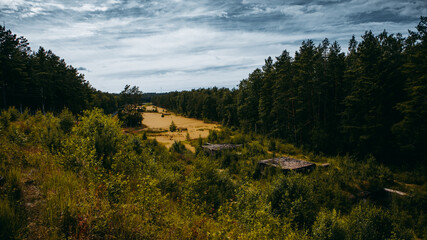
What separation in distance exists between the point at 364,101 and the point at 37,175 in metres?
35.4

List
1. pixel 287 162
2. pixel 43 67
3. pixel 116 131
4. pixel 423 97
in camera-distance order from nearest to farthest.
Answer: pixel 116 131
pixel 423 97
pixel 287 162
pixel 43 67

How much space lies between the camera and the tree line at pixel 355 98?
75.8ft

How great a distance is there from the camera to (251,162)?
2559 centimetres

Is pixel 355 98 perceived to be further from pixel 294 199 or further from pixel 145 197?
pixel 145 197

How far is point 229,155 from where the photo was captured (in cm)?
2880

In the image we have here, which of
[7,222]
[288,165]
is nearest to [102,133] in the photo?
[7,222]

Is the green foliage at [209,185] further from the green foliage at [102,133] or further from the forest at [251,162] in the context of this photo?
the green foliage at [102,133]

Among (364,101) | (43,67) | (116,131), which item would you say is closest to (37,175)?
(116,131)

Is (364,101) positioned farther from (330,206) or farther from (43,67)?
(43,67)

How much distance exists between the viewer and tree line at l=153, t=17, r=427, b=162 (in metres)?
23.1

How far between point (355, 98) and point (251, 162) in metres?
18.3

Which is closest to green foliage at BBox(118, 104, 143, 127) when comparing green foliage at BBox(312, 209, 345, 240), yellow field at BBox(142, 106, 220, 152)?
yellow field at BBox(142, 106, 220, 152)

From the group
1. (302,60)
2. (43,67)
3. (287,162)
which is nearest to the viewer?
(287,162)

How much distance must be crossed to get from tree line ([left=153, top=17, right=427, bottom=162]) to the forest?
188mm
